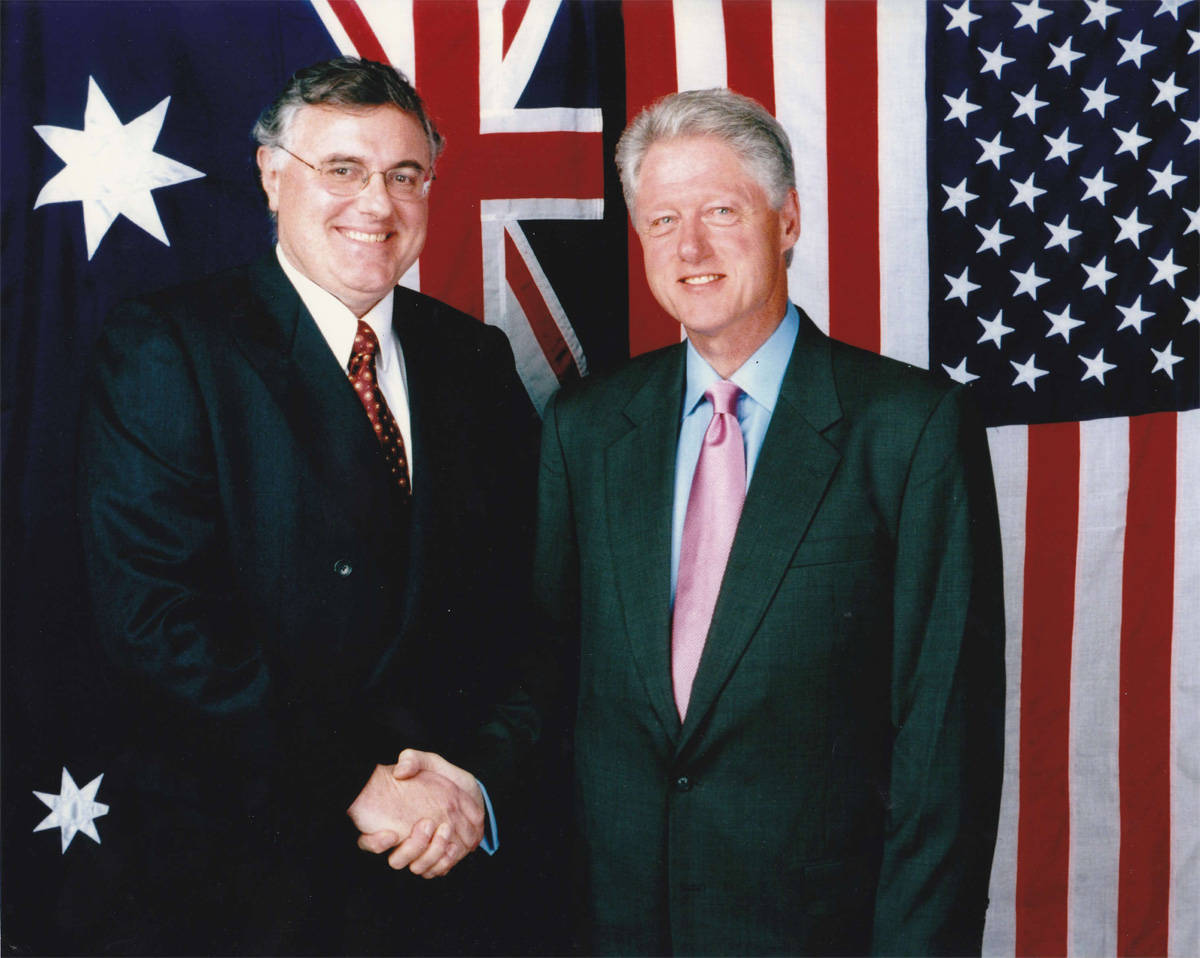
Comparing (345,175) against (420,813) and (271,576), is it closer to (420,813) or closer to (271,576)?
(271,576)

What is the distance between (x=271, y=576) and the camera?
1812 millimetres

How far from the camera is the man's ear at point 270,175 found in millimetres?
1901

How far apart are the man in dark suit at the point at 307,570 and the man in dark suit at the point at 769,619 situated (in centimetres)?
26

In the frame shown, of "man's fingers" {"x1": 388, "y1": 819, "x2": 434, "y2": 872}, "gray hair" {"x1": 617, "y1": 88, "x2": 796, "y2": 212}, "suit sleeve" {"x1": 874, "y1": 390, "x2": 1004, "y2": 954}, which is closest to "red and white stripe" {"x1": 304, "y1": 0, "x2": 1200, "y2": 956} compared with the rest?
"gray hair" {"x1": 617, "y1": 88, "x2": 796, "y2": 212}

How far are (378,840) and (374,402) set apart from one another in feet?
2.33

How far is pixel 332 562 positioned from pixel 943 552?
3.10ft

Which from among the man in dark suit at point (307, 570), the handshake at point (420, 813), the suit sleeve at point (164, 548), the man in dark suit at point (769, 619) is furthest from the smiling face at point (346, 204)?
the handshake at point (420, 813)

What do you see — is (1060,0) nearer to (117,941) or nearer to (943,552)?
(943,552)

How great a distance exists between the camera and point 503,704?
201cm

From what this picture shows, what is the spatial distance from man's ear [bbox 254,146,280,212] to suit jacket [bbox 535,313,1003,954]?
84 cm

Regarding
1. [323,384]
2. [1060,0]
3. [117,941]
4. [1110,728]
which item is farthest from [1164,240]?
[117,941]

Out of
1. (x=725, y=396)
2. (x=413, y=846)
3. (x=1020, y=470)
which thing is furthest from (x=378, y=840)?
(x=1020, y=470)

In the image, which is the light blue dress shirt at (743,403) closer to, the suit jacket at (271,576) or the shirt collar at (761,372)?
the shirt collar at (761,372)

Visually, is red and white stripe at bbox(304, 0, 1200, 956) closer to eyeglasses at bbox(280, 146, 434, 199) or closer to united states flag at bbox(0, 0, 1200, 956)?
united states flag at bbox(0, 0, 1200, 956)
